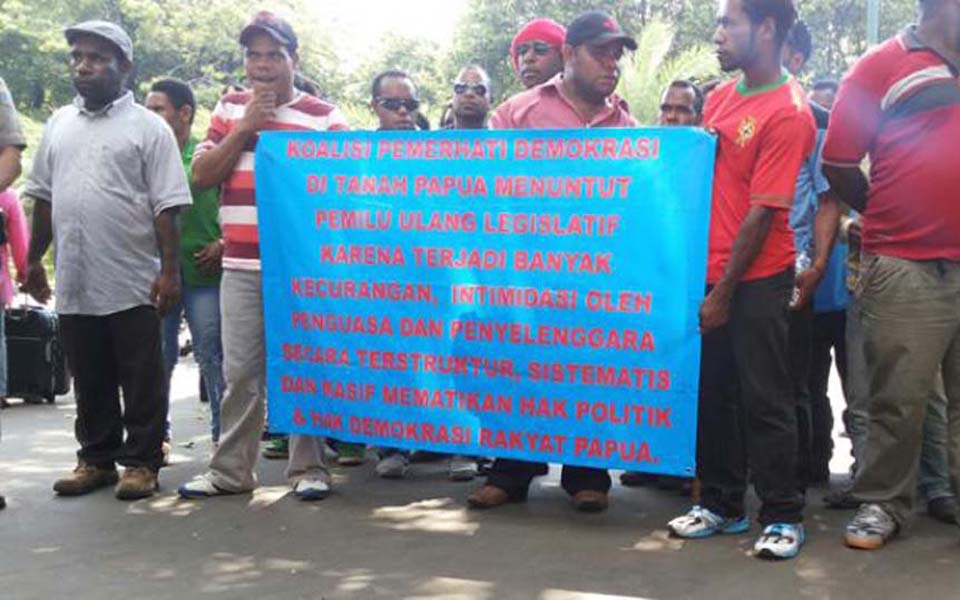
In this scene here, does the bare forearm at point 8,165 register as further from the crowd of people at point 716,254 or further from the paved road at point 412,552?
the paved road at point 412,552

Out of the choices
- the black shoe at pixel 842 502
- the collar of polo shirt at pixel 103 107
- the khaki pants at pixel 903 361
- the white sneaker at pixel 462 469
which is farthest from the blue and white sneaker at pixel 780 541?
the collar of polo shirt at pixel 103 107

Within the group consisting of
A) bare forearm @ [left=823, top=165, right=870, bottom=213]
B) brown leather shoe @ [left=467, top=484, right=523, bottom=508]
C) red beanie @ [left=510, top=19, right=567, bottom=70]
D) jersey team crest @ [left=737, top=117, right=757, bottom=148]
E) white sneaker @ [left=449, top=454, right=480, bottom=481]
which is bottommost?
white sneaker @ [left=449, top=454, right=480, bottom=481]

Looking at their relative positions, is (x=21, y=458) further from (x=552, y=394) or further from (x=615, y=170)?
(x=615, y=170)

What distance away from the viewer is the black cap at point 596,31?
4.42 m

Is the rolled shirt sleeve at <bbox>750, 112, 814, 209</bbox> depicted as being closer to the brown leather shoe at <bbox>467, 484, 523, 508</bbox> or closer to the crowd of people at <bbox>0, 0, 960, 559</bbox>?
the crowd of people at <bbox>0, 0, 960, 559</bbox>

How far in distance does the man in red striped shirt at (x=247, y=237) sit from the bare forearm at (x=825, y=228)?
82.7 inches

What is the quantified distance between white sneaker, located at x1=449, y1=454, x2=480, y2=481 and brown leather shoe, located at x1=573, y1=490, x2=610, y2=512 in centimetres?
84

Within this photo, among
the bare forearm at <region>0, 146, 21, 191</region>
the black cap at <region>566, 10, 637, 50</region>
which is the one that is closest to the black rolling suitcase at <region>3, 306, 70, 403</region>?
the bare forearm at <region>0, 146, 21, 191</region>

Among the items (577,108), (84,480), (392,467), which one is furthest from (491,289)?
(84,480)

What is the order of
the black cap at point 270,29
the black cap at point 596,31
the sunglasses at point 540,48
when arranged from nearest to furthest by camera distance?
the black cap at point 596,31 < the black cap at point 270,29 < the sunglasses at point 540,48

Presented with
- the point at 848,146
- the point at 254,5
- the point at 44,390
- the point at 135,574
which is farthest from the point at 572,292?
the point at 254,5

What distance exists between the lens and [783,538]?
3.87 m

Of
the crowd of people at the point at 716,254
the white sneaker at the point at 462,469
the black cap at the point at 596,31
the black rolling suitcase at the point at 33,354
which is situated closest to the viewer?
the crowd of people at the point at 716,254

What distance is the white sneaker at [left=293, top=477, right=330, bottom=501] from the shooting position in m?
4.78
